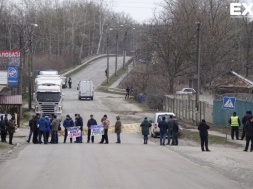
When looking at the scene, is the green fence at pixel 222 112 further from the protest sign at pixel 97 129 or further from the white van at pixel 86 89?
the white van at pixel 86 89

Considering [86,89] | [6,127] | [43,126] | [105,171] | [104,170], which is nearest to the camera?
[105,171]

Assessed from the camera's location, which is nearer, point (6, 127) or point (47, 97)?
point (6, 127)

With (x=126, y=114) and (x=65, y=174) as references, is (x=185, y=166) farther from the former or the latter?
(x=126, y=114)

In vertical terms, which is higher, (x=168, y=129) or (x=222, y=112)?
(x=222, y=112)

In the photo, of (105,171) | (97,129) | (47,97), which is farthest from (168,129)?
(47,97)

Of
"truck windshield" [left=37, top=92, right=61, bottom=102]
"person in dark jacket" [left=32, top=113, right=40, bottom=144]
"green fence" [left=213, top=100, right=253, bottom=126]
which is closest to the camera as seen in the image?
"person in dark jacket" [left=32, top=113, right=40, bottom=144]

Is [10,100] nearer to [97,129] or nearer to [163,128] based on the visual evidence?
[97,129]

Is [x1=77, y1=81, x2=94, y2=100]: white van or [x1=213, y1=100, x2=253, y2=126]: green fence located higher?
[x1=77, y1=81, x2=94, y2=100]: white van

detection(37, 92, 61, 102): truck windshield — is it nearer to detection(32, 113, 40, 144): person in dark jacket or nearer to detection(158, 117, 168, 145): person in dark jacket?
detection(32, 113, 40, 144): person in dark jacket

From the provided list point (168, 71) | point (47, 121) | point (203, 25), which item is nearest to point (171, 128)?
point (47, 121)

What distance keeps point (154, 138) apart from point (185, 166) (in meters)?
18.1

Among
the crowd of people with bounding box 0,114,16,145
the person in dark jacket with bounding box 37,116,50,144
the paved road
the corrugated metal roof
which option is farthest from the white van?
the paved road

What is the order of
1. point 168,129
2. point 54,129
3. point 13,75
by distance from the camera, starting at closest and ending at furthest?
point 54,129 → point 168,129 → point 13,75

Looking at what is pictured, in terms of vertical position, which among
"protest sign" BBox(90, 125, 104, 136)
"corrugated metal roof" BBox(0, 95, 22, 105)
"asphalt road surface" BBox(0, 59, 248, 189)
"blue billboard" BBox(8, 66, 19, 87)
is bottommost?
"asphalt road surface" BBox(0, 59, 248, 189)
